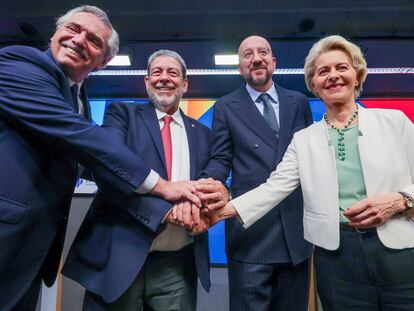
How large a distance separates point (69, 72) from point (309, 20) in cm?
372

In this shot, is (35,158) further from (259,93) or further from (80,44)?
(259,93)

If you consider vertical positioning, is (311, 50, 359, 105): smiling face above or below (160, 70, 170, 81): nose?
below

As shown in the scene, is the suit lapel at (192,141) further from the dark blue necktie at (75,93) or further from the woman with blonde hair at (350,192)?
the dark blue necktie at (75,93)

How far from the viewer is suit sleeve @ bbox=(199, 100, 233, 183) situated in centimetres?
138

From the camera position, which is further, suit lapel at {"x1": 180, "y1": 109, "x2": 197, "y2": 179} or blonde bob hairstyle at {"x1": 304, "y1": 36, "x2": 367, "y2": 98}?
suit lapel at {"x1": 180, "y1": 109, "x2": 197, "y2": 179}

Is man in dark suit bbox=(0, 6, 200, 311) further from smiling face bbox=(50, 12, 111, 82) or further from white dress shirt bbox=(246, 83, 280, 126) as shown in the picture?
white dress shirt bbox=(246, 83, 280, 126)

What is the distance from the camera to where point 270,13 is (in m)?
3.95

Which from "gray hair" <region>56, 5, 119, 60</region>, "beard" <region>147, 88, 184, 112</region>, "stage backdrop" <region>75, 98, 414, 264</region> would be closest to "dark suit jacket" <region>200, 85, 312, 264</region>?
"beard" <region>147, 88, 184, 112</region>

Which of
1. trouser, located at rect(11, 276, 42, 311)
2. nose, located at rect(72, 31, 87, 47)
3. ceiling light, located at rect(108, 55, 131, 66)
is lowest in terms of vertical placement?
trouser, located at rect(11, 276, 42, 311)

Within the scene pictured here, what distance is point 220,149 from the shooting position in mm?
1459

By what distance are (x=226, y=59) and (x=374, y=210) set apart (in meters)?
4.08

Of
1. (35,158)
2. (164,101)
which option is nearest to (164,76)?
(164,101)

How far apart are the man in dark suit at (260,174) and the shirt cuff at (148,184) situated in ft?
0.94

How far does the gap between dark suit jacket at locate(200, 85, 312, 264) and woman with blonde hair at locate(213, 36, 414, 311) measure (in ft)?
0.34
